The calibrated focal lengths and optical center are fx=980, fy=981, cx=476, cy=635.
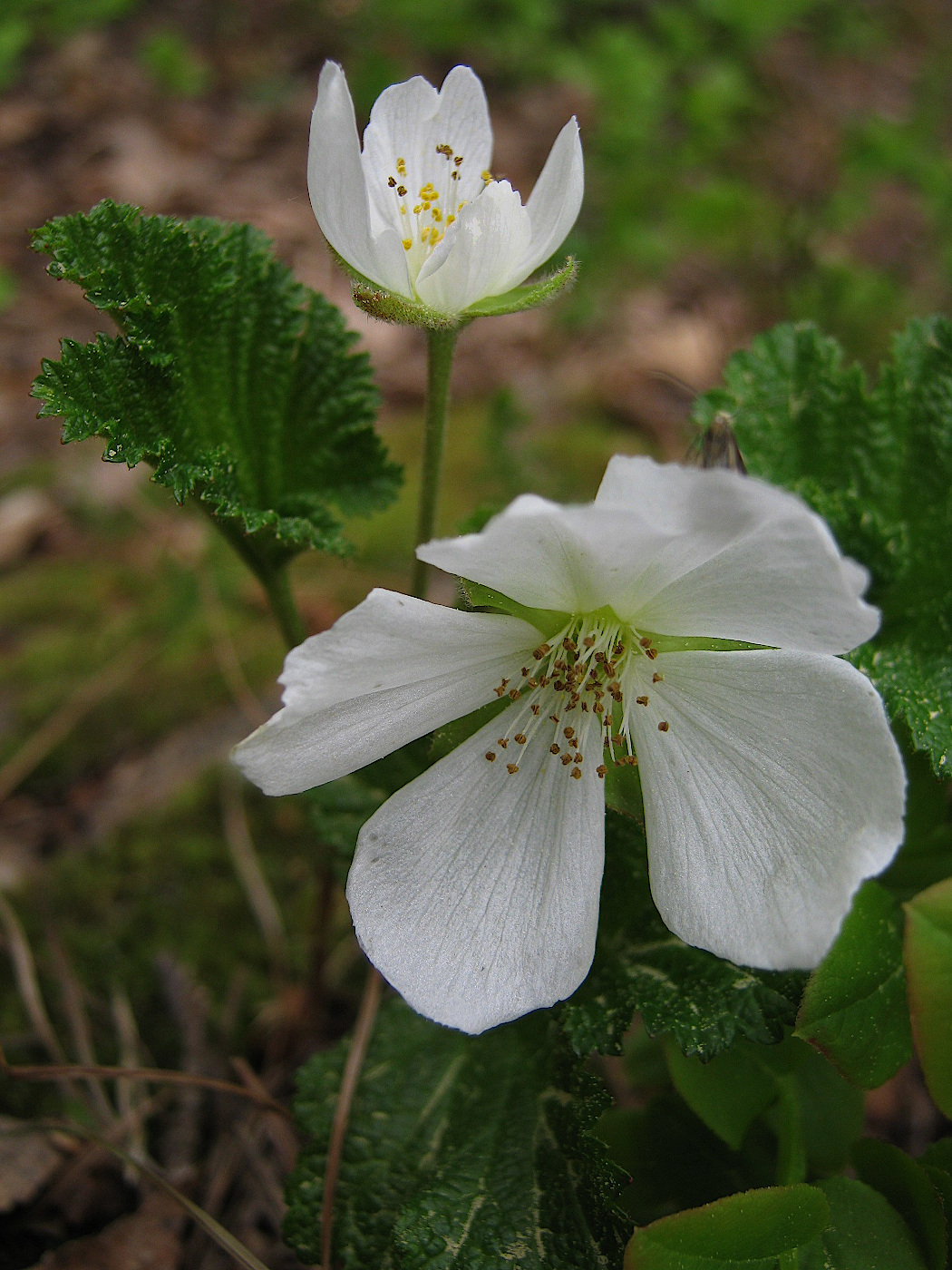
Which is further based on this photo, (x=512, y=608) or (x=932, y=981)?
(x=512, y=608)

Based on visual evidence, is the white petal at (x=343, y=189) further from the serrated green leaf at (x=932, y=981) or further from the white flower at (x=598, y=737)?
the serrated green leaf at (x=932, y=981)

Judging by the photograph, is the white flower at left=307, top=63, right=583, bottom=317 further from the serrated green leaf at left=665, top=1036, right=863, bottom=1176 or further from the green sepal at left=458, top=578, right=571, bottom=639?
the serrated green leaf at left=665, top=1036, right=863, bottom=1176

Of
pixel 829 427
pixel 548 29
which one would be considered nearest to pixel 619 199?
pixel 548 29

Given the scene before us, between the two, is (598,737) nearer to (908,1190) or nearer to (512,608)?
(512,608)

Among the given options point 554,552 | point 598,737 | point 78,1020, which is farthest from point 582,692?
point 78,1020

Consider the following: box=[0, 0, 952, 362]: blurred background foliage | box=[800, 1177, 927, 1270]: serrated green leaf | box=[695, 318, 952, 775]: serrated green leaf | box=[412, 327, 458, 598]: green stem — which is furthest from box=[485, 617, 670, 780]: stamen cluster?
box=[0, 0, 952, 362]: blurred background foliage

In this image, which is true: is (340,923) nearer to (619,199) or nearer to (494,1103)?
(494,1103)
